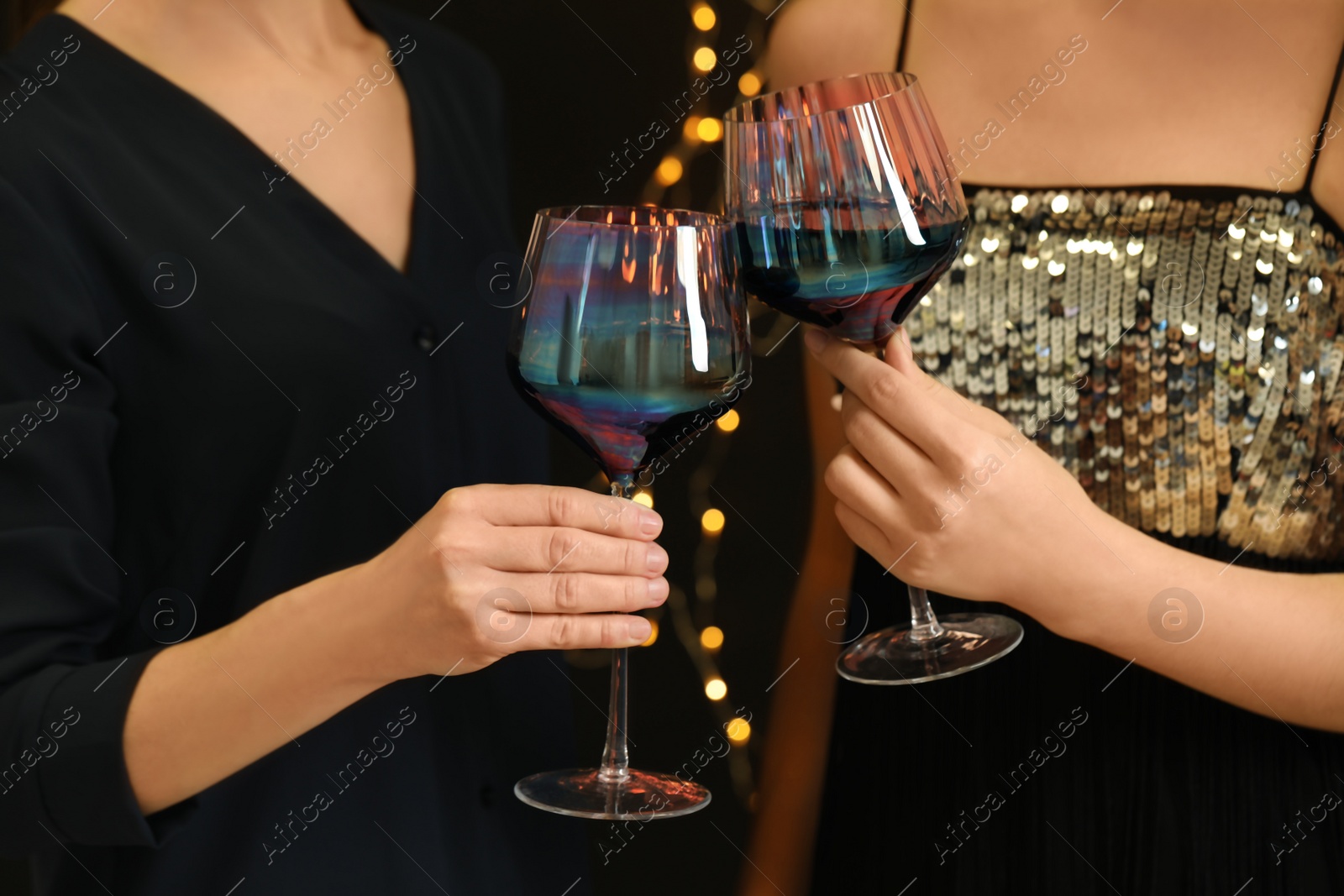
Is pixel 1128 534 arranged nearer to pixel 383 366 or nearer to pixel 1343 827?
pixel 1343 827

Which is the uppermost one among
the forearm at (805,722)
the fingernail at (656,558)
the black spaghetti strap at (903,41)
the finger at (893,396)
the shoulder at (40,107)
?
the shoulder at (40,107)

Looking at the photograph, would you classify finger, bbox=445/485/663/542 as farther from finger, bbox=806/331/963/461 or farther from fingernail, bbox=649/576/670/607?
finger, bbox=806/331/963/461

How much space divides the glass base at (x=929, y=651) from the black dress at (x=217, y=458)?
0.84 feet

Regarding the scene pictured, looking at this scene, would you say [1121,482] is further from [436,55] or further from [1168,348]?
[436,55]

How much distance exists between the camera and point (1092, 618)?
2.13 ft

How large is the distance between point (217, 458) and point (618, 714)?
0.93ft

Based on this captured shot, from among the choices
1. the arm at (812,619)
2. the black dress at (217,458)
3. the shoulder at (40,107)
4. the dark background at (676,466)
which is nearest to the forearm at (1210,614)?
the arm at (812,619)

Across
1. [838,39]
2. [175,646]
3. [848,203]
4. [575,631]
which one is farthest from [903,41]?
[175,646]

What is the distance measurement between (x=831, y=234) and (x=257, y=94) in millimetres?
421

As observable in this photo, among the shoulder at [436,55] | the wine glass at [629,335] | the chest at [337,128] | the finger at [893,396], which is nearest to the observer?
the wine glass at [629,335]

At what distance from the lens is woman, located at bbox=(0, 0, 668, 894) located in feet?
1.80

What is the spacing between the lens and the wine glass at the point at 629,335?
19.8 inches

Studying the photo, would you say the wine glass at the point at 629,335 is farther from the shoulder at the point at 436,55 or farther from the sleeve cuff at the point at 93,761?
the shoulder at the point at 436,55

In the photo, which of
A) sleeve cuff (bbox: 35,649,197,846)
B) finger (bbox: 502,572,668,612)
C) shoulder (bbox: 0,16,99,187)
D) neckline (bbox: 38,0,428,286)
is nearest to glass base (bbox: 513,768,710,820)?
finger (bbox: 502,572,668,612)
